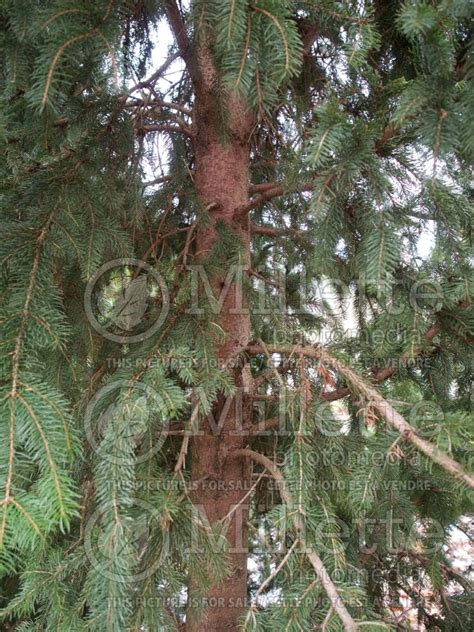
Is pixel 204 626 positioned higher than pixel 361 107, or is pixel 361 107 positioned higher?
pixel 361 107

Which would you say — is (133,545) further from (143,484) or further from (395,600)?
(395,600)

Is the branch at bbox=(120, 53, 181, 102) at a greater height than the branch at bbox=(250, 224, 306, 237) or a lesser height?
greater

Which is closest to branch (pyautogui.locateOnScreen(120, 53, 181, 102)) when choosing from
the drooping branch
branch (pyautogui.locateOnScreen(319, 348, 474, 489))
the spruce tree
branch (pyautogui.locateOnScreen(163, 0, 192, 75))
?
the spruce tree

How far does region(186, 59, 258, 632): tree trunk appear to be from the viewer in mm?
1940

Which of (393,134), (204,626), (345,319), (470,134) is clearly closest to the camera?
(470,134)

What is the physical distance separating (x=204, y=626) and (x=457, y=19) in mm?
1983

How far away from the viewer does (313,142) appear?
4.10 feet

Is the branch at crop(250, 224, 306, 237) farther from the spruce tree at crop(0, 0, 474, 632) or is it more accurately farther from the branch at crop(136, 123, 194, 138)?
the branch at crop(136, 123, 194, 138)

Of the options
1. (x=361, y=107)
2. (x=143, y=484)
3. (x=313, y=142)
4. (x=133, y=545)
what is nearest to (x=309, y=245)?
(x=361, y=107)

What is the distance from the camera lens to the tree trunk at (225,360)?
1.94 m

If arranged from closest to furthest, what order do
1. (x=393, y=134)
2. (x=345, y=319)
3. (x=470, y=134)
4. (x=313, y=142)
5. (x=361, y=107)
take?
(x=470, y=134), (x=313, y=142), (x=393, y=134), (x=361, y=107), (x=345, y=319)

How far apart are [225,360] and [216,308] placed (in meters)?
0.22
